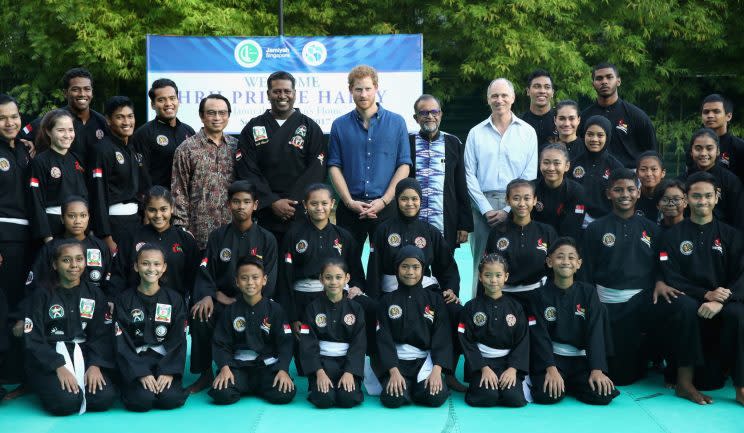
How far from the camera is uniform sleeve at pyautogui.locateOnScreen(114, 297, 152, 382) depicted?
5.38 meters

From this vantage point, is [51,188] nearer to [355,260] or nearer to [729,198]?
[355,260]

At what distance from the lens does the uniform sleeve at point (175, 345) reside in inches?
215

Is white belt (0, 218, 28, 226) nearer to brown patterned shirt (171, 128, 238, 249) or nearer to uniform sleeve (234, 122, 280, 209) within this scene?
brown patterned shirt (171, 128, 238, 249)

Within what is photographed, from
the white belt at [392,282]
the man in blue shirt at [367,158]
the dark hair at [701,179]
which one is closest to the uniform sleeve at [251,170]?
the man in blue shirt at [367,158]

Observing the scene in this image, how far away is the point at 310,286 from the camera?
6.09 metres

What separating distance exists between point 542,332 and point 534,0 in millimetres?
9065

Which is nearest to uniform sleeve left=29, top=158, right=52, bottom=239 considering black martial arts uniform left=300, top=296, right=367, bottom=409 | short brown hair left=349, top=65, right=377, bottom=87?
black martial arts uniform left=300, top=296, right=367, bottom=409

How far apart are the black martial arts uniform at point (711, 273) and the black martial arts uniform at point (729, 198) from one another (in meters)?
0.40

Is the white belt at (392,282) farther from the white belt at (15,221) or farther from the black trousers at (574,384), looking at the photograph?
the white belt at (15,221)

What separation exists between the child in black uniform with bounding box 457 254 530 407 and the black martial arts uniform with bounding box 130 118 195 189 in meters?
2.49

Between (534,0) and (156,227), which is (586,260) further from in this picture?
(534,0)

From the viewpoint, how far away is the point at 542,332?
5633 mm

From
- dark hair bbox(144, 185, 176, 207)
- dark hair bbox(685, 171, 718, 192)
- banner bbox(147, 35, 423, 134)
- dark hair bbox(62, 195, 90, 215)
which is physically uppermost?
banner bbox(147, 35, 423, 134)

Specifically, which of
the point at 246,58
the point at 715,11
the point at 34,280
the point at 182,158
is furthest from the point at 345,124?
the point at 715,11
